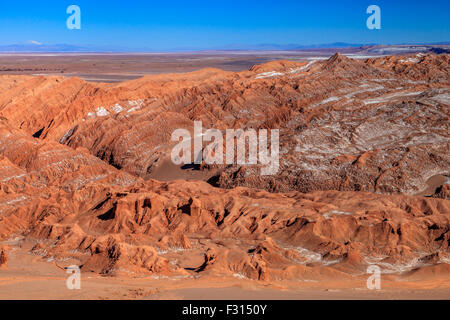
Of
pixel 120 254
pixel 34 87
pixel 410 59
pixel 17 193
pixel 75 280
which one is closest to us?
pixel 75 280

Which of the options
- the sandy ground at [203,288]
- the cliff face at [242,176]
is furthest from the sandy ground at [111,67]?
the sandy ground at [203,288]

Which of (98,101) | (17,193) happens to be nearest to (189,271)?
(17,193)

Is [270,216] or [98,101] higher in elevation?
[98,101]

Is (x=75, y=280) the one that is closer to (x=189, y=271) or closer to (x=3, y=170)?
(x=189, y=271)

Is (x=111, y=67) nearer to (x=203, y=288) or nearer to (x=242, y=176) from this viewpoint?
(x=242, y=176)

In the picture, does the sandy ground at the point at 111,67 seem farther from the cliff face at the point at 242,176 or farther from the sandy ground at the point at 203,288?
the sandy ground at the point at 203,288

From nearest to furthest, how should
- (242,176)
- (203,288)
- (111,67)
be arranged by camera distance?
(203,288), (242,176), (111,67)

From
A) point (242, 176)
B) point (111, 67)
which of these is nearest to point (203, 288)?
point (242, 176)
